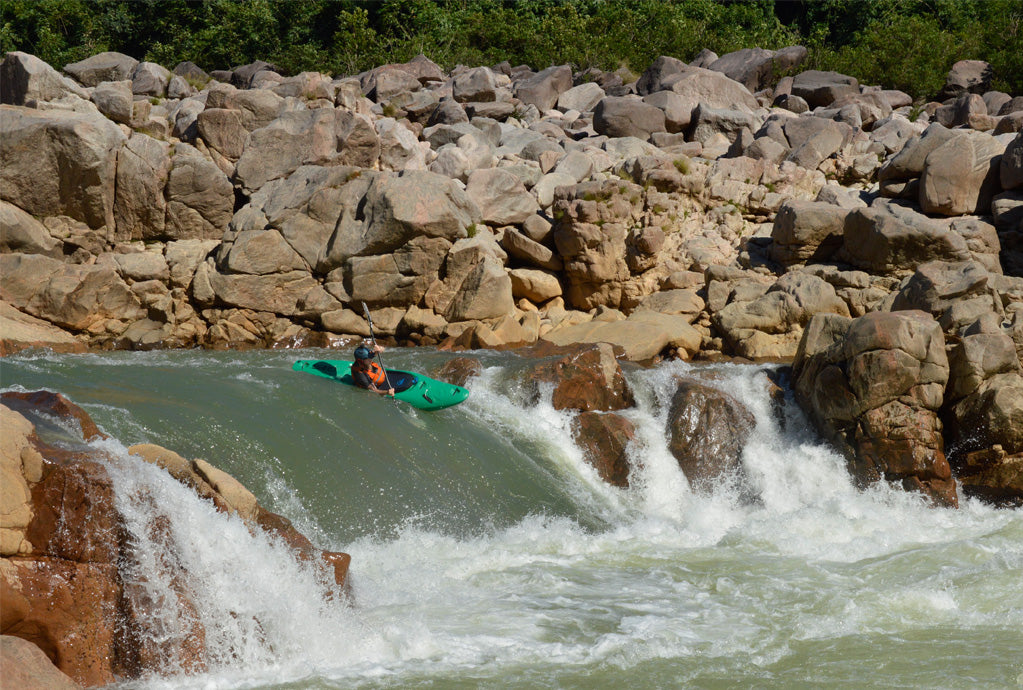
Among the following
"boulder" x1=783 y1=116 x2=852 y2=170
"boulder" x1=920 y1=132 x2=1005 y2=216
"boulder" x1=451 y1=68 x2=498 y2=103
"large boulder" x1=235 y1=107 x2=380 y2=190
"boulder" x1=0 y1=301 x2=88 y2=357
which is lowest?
"boulder" x1=0 y1=301 x2=88 y2=357

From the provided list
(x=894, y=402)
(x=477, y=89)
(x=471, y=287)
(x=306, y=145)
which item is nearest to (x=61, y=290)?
(x=306, y=145)

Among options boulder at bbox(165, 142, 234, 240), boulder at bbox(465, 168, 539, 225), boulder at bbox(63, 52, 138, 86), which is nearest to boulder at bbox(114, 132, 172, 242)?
boulder at bbox(165, 142, 234, 240)

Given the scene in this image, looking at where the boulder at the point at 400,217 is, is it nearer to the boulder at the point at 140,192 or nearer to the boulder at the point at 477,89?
the boulder at the point at 140,192

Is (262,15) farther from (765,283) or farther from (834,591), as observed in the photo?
(834,591)

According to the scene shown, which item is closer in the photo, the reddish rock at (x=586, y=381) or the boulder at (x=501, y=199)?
the reddish rock at (x=586, y=381)

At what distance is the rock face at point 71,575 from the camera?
4633 mm

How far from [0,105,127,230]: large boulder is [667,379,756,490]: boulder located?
1024cm

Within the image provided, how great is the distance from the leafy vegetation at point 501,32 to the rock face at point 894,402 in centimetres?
1701

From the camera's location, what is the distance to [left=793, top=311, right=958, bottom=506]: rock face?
30.2 feet

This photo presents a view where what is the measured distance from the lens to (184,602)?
203 inches

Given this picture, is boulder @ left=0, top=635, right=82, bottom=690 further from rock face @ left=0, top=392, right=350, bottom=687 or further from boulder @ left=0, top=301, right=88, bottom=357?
boulder @ left=0, top=301, right=88, bottom=357

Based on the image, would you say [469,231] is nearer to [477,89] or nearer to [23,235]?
[23,235]

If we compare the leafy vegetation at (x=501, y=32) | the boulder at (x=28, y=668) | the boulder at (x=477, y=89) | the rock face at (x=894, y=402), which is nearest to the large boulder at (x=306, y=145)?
the boulder at (x=477, y=89)

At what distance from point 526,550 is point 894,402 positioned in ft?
14.0
